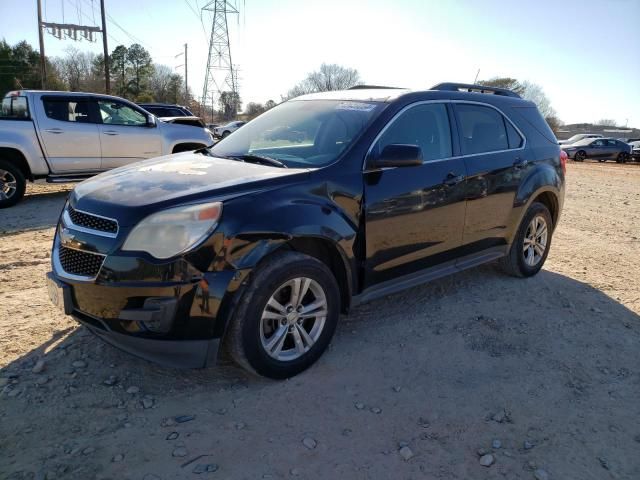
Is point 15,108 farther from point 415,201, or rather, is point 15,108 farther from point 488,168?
point 488,168

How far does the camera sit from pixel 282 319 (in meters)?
3.05

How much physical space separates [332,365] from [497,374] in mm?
1115

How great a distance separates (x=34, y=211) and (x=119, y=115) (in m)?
2.51

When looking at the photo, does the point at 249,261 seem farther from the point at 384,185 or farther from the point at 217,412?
the point at 384,185

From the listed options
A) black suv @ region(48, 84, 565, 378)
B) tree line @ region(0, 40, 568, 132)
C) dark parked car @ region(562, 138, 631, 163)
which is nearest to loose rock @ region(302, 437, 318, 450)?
black suv @ region(48, 84, 565, 378)

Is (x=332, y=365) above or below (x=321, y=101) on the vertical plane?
below

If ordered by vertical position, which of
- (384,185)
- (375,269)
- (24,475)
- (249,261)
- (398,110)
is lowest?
(24,475)

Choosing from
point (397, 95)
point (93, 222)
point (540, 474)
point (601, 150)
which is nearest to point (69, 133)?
point (93, 222)

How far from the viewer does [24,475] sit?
2258 millimetres

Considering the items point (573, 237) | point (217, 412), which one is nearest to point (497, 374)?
point (217, 412)

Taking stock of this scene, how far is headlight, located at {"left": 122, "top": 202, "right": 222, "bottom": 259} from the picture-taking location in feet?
8.63

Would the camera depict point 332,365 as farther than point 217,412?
Yes

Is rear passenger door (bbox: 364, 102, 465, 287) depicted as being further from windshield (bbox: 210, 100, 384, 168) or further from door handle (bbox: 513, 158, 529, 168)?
door handle (bbox: 513, 158, 529, 168)

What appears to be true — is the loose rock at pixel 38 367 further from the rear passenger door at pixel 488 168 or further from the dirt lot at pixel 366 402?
the rear passenger door at pixel 488 168
